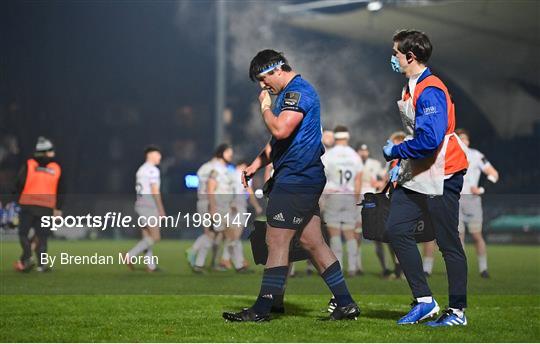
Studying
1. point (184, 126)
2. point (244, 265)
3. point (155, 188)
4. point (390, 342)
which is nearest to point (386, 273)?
point (244, 265)

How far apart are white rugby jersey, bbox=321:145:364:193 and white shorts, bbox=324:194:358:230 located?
12 centimetres

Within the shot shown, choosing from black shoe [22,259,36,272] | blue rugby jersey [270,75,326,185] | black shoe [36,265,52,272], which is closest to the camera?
blue rugby jersey [270,75,326,185]

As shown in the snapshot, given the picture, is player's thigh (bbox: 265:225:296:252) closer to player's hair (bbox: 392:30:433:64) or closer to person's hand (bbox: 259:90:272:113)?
person's hand (bbox: 259:90:272:113)

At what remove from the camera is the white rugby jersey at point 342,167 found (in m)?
13.1

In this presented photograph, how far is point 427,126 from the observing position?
6.77 metres

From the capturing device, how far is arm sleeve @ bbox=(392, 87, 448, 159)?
677 centimetres

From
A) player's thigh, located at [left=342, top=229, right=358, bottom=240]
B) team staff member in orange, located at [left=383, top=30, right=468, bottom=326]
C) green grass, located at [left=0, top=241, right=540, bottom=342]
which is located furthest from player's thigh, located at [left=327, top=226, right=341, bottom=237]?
team staff member in orange, located at [left=383, top=30, right=468, bottom=326]

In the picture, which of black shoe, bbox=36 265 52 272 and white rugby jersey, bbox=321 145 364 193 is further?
white rugby jersey, bbox=321 145 364 193

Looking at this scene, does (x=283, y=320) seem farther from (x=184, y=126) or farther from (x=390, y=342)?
(x=184, y=126)

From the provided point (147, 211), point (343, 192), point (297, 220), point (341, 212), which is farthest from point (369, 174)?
point (297, 220)

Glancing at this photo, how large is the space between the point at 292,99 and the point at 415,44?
86 cm

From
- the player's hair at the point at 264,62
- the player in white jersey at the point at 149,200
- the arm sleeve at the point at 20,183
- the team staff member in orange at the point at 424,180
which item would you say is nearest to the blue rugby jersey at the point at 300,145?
the player's hair at the point at 264,62

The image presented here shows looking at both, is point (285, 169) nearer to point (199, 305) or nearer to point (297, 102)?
point (297, 102)

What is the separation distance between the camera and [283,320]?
7406 millimetres
